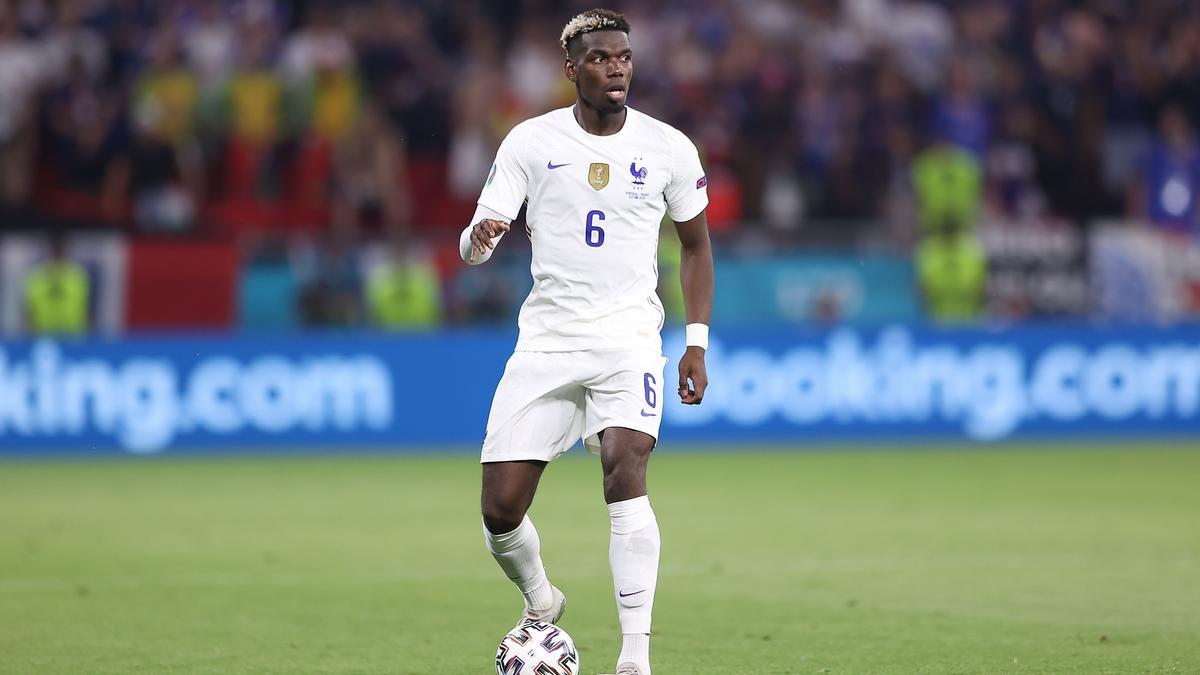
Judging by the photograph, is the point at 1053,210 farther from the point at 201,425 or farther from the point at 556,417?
the point at 556,417

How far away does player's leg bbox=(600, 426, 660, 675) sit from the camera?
6.22 m

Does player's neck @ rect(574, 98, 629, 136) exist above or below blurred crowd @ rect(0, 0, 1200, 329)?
below

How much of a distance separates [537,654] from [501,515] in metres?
0.54

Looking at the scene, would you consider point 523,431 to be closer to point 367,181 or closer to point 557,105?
point 367,181

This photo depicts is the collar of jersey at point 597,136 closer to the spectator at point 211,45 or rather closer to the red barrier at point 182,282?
the red barrier at point 182,282

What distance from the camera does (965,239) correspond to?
736 inches

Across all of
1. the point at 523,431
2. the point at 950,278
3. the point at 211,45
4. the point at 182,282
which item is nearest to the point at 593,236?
the point at 523,431

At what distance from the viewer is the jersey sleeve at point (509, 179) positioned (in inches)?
259

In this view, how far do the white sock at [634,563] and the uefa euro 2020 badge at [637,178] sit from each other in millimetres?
1118

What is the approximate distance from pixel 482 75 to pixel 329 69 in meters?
1.68

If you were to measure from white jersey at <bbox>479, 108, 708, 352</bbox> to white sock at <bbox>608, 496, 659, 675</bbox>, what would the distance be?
630 mm

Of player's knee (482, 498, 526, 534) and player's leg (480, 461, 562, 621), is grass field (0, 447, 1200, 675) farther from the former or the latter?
player's knee (482, 498, 526, 534)

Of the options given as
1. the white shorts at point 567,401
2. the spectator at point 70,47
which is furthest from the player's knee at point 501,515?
the spectator at point 70,47

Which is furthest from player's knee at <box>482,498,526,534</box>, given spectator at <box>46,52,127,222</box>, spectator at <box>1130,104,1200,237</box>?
spectator at <box>1130,104,1200,237</box>
